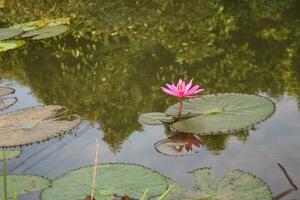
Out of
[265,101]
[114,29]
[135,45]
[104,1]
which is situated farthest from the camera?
[104,1]

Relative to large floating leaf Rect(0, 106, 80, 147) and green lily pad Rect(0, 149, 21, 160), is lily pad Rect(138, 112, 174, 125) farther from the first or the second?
green lily pad Rect(0, 149, 21, 160)

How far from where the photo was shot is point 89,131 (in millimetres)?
3535

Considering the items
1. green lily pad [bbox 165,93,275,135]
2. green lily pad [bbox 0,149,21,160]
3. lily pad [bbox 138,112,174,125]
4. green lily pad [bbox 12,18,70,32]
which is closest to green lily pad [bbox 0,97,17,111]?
green lily pad [bbox 0,149,21,160]

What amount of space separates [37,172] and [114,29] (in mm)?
4103

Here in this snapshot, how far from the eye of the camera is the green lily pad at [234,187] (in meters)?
2.40

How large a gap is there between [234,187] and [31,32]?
5.25 m

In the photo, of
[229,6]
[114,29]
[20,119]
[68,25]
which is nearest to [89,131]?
[20,119]

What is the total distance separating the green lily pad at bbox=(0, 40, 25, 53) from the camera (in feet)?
20.3

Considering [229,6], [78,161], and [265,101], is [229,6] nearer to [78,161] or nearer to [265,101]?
[265,101]

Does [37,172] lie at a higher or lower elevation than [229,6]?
lower

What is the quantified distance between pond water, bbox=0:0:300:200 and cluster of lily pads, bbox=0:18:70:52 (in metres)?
0.14

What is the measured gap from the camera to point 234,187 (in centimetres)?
249

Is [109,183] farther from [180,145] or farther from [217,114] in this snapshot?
[217,114]

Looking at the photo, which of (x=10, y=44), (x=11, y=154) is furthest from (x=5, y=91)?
(x=10, y=44)
